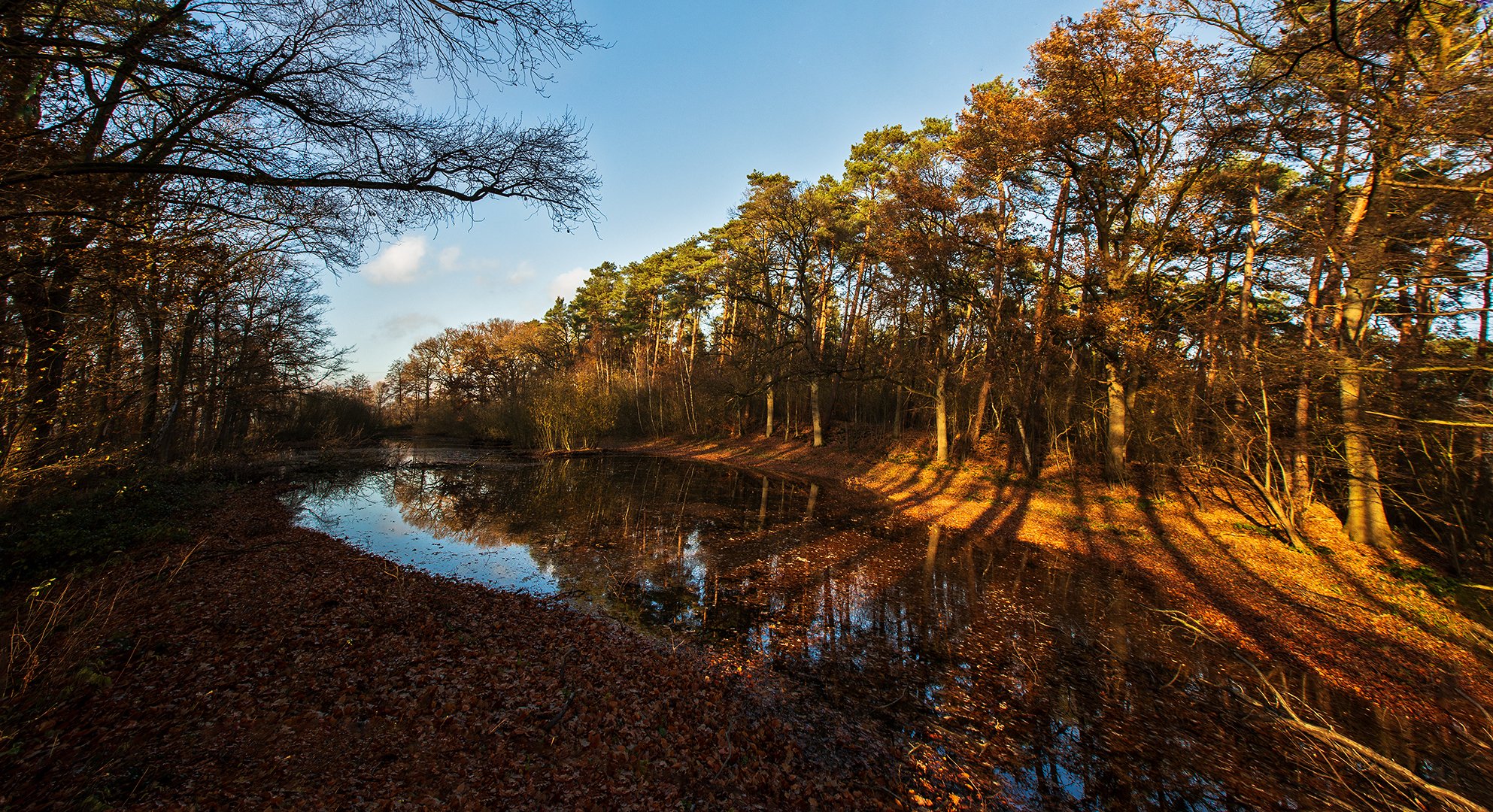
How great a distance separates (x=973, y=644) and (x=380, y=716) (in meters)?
6.44

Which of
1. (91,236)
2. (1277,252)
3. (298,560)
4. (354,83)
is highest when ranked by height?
(1277,252)

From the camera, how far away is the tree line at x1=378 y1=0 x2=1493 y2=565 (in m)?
5.87

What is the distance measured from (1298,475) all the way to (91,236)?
17.2 m

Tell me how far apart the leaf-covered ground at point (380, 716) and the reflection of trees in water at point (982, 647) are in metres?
1.12

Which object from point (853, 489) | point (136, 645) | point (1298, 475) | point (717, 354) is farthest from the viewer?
point (717, 354)

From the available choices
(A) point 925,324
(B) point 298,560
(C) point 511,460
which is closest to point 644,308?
(C) point 511,460

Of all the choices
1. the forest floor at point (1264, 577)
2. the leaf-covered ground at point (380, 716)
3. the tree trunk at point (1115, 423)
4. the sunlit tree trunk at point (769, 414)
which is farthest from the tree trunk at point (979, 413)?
the leaf-covered ground at point (380, 716)

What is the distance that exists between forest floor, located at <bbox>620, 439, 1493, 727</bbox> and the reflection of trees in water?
2.60 ft

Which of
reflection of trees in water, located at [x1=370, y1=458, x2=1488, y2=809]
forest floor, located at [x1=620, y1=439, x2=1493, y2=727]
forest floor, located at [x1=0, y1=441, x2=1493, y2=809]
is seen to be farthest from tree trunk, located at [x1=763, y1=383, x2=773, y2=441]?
forest floor, located at [x1=0, y1=441, x2=1493, y2=809]

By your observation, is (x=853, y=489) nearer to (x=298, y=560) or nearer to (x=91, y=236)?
(x=298, y=560)

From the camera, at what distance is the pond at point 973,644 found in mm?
4383

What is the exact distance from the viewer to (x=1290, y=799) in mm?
4172

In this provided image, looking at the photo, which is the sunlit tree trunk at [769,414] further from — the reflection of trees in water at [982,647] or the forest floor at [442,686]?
the forest floor at [442,686]

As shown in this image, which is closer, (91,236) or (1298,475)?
(91,236)
